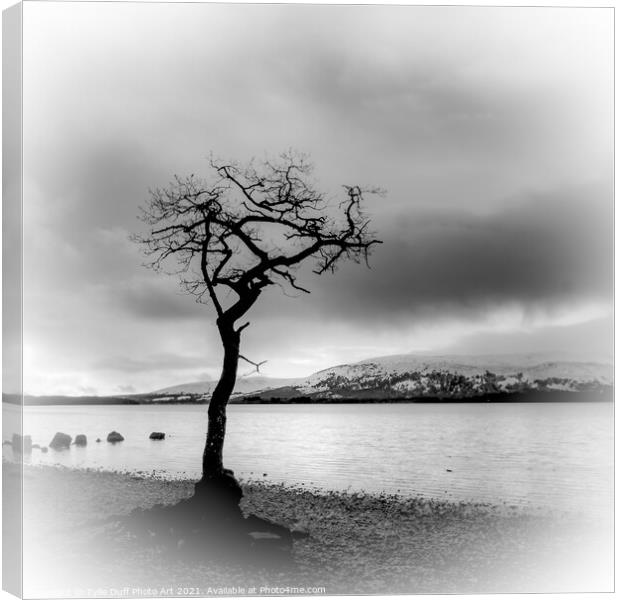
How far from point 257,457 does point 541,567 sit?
18677mm

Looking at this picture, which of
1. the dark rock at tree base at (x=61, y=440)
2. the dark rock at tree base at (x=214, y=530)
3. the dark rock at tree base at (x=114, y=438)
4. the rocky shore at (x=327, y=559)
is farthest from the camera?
the dark rock at tree base at (x=114, y=438)

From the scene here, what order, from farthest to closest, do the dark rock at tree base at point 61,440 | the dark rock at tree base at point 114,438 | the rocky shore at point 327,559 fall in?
the dark rock at tree base at point 114,438, the dark rock at tree base at point 61,440, the rocky shore at point 327,559

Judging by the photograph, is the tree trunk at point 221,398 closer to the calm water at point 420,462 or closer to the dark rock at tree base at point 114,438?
the calm water at point 420,462

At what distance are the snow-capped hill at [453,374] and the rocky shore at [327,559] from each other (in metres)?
2.01

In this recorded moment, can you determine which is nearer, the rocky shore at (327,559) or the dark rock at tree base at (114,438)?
the rocky shore at (327,559)

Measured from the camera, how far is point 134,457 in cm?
2589

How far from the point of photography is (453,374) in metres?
15.3

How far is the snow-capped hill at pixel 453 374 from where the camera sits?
9812 mm

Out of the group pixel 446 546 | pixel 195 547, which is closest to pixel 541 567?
pixel 446 546

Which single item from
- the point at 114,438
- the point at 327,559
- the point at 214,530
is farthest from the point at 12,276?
the point at 114,438

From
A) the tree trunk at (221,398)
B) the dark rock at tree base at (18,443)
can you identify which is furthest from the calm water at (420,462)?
the tree trunk at (221,398)

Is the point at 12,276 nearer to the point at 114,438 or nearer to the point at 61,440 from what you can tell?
the point at 61,440

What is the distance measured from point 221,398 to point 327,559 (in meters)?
2.36

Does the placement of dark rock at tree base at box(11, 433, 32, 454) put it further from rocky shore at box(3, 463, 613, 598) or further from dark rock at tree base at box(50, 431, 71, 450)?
dark rock at tree base at box(50, 431, 71, 450)
